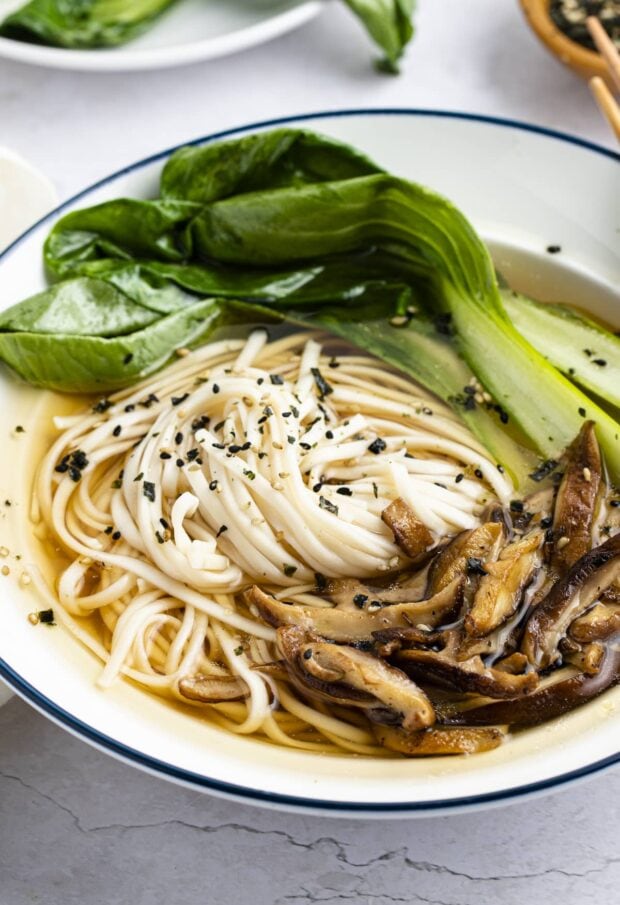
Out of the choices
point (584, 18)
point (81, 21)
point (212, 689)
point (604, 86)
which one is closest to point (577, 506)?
point (212, 689)

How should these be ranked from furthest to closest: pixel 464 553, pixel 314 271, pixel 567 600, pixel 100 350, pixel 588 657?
1. pixel 314 271
2. pixel 100 350
3. pixel 464 553
4. pixel 567 600
5. pixel 588 657

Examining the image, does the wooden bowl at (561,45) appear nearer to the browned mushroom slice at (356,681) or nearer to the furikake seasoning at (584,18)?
the furikake seasoning at (584,18)

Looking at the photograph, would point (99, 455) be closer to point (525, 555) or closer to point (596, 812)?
point (525, 555)

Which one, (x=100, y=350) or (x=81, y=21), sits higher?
(x=81, y=21)

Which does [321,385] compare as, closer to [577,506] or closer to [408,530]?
[408,530]

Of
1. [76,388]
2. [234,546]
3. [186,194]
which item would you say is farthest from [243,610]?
[186,194]
